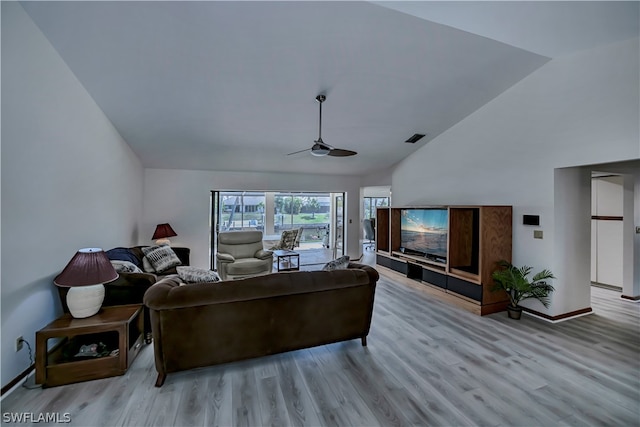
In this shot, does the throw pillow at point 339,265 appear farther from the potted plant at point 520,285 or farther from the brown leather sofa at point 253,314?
the potted plant at point 520,285

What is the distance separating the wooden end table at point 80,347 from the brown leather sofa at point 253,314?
435 millimetres

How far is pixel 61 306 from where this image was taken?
9.04 ft

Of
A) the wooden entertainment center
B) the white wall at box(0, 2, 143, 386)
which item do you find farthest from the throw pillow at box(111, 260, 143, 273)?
the wooden entertainment center

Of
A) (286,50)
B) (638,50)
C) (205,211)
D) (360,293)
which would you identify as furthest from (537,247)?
(205,211)

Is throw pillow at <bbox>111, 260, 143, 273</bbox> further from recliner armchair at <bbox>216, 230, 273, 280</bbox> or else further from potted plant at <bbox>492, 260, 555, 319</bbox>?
potted plant at <bbox>492, 260, 555, 319</bbox>

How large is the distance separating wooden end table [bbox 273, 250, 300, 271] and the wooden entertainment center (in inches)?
83.4

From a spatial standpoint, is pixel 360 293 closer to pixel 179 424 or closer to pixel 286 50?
pixel 179 424

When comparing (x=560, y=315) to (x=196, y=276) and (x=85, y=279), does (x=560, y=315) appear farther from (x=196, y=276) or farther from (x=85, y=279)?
(x=85, y=279)

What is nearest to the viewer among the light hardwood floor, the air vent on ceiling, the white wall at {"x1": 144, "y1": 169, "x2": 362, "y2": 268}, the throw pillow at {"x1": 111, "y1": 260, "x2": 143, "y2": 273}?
the light hardwood floor

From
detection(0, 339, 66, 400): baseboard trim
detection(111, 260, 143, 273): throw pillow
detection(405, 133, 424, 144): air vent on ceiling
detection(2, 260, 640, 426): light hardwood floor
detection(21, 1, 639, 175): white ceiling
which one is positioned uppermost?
detection(21, 1, 639, 175): white ceiling

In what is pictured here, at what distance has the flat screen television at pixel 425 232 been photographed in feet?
14.6

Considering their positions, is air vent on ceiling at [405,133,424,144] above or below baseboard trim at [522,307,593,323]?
above

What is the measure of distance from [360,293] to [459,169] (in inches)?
130

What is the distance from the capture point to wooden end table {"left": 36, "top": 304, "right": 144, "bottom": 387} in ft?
7.08
